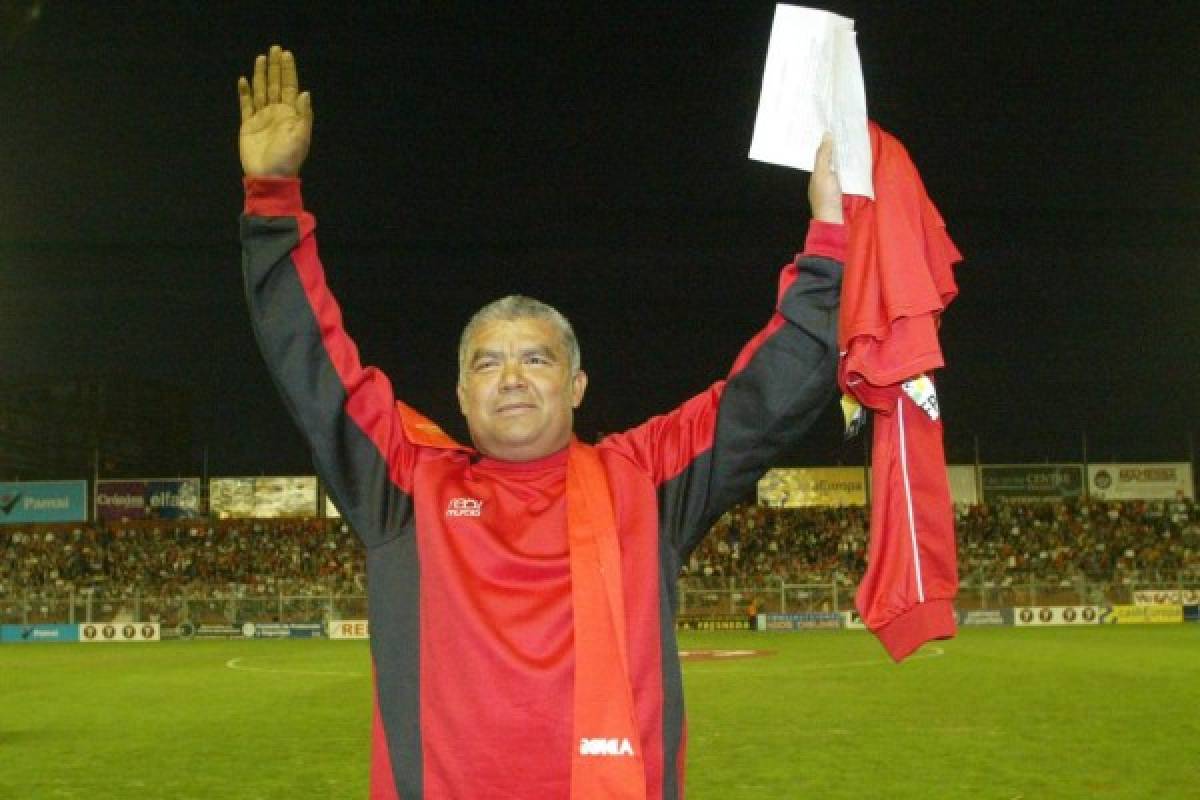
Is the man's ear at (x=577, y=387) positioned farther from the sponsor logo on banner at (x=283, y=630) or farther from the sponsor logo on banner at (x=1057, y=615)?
the sponsor logo on banner at (x=1057, y=615)

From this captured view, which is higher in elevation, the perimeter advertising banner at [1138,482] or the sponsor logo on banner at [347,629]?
the perimeter advertising banner at [1138,482]

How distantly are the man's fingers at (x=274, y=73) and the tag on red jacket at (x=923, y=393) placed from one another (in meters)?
1.84

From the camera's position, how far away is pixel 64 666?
23703mm

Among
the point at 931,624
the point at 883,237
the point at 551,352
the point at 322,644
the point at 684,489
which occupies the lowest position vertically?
the point at 322,644

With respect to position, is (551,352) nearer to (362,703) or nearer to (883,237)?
(883,237)

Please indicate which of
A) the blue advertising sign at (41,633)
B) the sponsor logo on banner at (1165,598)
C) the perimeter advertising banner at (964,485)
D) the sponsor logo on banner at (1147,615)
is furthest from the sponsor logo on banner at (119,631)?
the perimeter advertising banner at (964,485)

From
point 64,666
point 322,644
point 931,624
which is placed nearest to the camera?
point 931,624

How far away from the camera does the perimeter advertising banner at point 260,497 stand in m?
56.3

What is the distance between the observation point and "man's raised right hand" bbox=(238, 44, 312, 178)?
3.05m

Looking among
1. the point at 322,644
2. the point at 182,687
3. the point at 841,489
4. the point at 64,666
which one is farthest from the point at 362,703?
the point at 841,489

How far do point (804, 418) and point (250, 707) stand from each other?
13.3 m

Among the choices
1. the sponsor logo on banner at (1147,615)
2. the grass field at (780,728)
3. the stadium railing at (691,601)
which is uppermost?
the stadium railing at (691,601)

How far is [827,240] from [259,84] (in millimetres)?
1514

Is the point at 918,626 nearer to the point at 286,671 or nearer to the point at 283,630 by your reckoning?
the point at 286,671
